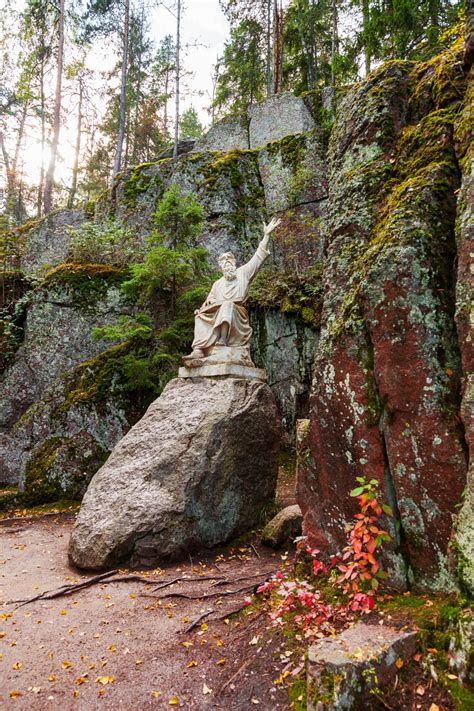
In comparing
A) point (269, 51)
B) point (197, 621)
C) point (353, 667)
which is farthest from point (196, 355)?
point (269, 51)

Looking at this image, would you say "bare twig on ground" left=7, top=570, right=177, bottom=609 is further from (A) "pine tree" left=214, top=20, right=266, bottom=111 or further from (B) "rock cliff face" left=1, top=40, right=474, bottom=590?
(A) "pine tree" left=214, top=20, right=266, bottom=111

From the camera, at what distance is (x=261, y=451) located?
6.02m

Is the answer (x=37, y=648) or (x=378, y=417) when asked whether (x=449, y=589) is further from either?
(x=37, y=648)

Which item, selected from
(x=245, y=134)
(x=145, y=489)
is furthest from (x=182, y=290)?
(x=245, y=134)

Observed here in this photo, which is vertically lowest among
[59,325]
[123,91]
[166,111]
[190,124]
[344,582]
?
[344,582]

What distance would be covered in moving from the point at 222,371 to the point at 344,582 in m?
3.63

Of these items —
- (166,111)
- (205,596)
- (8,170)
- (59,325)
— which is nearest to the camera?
(205,596)

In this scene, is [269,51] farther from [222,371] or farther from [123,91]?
[222,371]

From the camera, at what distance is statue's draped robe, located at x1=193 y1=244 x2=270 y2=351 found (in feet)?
22.3

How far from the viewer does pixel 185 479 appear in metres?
5.37

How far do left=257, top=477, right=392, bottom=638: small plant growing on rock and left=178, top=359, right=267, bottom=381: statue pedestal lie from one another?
3170mm

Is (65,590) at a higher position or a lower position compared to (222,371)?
lower

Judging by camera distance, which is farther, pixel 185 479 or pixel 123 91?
pixel 123 91

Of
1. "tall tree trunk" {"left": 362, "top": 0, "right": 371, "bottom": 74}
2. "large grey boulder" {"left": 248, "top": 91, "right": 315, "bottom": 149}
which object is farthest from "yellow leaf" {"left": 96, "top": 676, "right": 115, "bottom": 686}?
"large grey boulder" {"left": 248, "top": 91, "right": 315, "bottom": 149}
